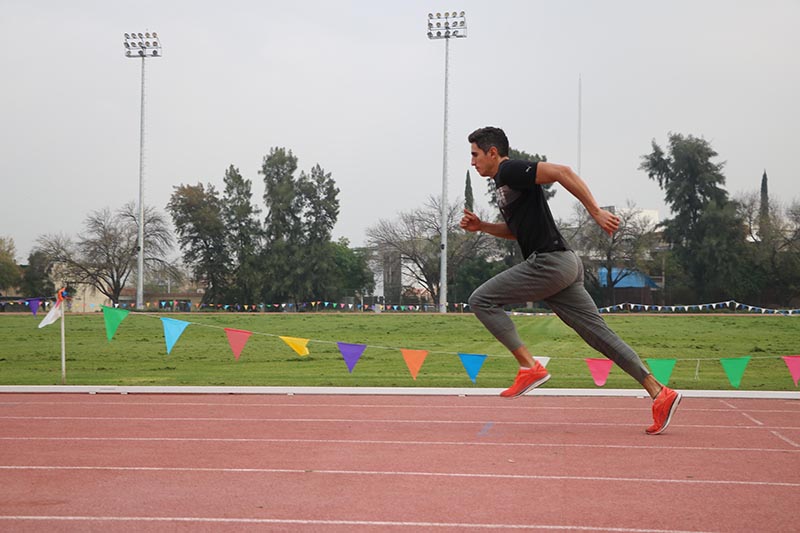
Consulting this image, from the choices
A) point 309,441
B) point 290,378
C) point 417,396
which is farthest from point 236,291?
point 309,441

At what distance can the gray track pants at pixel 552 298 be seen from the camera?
711 cm

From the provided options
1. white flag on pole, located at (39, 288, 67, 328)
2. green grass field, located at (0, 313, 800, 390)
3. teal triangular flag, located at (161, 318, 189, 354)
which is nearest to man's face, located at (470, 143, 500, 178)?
green grass field, located at (0, 313, 800, 390)

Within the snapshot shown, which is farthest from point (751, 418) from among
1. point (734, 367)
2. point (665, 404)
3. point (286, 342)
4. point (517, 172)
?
point (286, 342)

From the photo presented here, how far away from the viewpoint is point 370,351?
79.4 ft

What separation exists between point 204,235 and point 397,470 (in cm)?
6053

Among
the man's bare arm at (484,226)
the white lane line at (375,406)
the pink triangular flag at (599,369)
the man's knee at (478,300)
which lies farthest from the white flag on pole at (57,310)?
the man's knee at (478,300)

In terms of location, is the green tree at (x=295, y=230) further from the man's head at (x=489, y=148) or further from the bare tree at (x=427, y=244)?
the man's head at (x=489, y=148)

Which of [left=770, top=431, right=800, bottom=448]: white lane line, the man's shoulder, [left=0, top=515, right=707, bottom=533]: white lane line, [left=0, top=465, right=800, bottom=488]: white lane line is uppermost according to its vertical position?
the man's shoulder

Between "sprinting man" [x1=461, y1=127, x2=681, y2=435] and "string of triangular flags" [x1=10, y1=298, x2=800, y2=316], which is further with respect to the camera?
"string of triangular flags" [x1=10, y1=298, x2=800, y2=316]

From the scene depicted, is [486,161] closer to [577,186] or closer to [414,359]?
[577,186]

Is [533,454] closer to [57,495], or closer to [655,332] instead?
[57,495]

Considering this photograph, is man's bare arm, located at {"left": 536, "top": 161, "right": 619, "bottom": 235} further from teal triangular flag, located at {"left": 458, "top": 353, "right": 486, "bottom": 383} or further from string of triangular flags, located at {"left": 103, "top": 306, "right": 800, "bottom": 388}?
teal triangular flag, located at {"left": 458, "top": 353, "right": 486, "bottom": 383}

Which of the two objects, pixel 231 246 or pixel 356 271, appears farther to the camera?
pixel 356 271

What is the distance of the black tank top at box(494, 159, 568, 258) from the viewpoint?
22.5 ft
